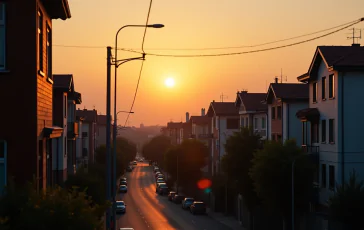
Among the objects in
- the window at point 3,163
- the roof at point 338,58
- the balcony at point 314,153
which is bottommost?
the balcony at point 314,153

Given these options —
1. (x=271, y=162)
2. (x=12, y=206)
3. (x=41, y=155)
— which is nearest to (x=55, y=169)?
(x=271, y=162)

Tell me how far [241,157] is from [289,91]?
6380 millimetres

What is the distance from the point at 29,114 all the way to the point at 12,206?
9.45 feet

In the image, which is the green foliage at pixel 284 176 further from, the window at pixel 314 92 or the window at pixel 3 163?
the window at pixel 3 163

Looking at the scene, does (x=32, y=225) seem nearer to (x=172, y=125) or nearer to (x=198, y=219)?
(x=198, y=219)

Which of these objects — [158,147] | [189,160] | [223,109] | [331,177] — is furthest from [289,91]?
[158,147]

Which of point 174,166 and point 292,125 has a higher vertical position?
point 292,125

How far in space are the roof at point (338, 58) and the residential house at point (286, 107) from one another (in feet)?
21.1

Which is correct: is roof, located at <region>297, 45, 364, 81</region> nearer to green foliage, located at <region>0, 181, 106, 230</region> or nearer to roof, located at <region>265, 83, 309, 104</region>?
roof, located at <region>265, 83, 309, 104</region>

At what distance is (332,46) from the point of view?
1348 inches

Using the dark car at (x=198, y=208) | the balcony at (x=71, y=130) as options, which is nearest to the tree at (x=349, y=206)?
the balcony at (x=71, y=130)

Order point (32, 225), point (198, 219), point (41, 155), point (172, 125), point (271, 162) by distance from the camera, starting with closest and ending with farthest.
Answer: point (32, 225), point (41, 155), point (271, 162), point (198, 219), point (172, 125)

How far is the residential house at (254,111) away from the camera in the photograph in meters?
53.5

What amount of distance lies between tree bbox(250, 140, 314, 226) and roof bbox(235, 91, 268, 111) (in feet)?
69.1
